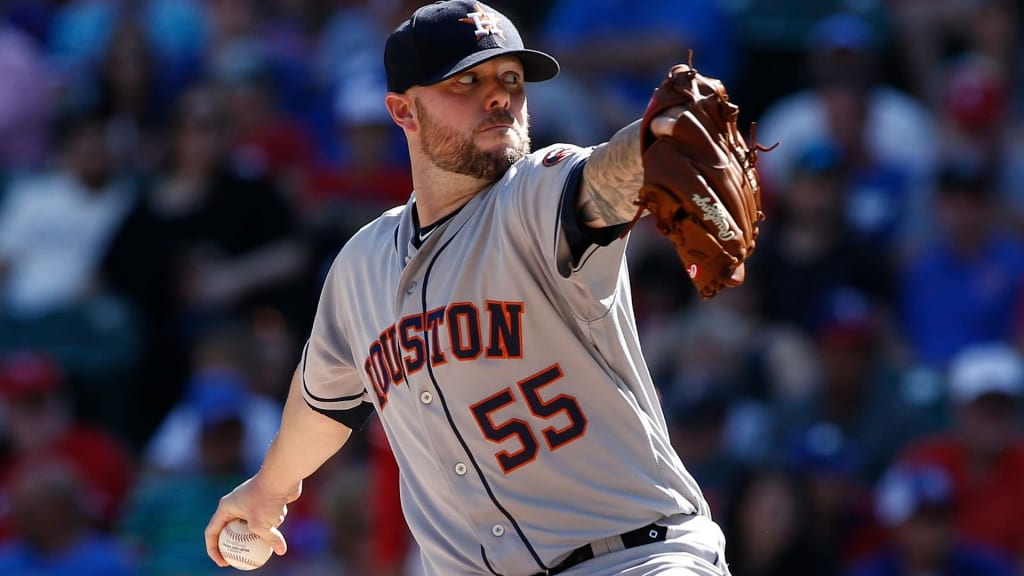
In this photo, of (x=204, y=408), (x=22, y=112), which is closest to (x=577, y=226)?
(x=204, y=408)

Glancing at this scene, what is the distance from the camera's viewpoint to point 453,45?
3629mm

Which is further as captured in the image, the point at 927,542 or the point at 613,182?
the point at 927,542

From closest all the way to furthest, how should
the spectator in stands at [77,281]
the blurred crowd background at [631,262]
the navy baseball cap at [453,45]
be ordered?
1. the navy baseball cap at [453,45]
2. the blurred crowd background at [631,262]
3. the spectator in stands at [77,281]

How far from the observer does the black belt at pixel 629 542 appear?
3490 millimetres

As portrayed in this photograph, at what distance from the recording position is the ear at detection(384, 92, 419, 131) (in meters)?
3.82

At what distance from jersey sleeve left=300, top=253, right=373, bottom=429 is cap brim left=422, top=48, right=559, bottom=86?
703 mm

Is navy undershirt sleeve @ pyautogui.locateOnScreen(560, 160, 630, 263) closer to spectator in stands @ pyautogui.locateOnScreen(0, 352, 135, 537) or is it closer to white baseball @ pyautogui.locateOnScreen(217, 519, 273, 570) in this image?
white baseball @ pyautogui.locateOnScreen(217, 519, 273, 570)

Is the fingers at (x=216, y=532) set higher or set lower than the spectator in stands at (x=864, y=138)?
lower

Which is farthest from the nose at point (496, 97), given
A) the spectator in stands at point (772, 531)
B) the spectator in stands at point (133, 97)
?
the spectator in stands at point (133, 97)

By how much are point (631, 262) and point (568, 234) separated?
450 centimetres

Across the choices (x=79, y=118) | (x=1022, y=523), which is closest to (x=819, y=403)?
(x=1022, y=523)

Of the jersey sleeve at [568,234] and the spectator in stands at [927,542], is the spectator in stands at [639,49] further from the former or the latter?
the jersey sleeve at [568,234]

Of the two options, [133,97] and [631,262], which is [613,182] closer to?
[631,262]

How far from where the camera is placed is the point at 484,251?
11.6ft
